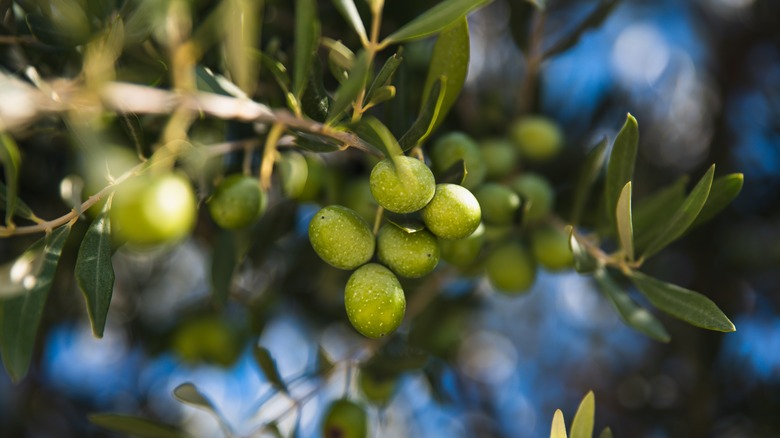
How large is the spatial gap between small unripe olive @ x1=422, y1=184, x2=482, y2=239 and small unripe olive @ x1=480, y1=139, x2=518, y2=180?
68 cm

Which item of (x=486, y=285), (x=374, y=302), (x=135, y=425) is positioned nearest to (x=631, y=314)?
(x=374, y=302)

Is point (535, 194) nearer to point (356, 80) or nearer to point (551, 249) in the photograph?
point (551, 249)

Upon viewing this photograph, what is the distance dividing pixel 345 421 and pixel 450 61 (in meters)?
0.99

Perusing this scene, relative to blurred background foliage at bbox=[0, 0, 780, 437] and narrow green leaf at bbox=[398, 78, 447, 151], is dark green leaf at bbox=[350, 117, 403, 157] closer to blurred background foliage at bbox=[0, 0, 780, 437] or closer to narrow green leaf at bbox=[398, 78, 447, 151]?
narrow green leaf at bbox=[398, 78, 447, 151]

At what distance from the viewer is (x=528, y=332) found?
4.17m

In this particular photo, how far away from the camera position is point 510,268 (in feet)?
6.25

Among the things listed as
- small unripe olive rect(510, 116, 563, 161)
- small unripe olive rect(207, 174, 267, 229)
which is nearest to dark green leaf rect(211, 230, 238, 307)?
small unripe olive rect(207, 174, 267, 229)

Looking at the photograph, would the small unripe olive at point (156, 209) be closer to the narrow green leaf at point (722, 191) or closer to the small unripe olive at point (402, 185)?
the small unripe olive at point (402, 185)

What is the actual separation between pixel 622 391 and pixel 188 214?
96.8 inches

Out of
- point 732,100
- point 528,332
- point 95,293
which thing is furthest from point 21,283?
point 528,332

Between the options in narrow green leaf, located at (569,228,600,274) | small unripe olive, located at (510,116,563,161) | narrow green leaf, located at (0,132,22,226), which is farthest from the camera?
small unripe olive, located at (510,116,563,161)

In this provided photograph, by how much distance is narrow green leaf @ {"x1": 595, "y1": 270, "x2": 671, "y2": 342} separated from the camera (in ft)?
4.91

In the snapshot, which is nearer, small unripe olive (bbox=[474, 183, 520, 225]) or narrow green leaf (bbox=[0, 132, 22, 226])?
narrow green leaf (bbox=[0, 132, 22, 226])

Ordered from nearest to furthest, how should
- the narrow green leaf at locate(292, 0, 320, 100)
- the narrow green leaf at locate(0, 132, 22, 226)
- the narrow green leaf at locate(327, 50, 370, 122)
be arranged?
the narrow green leaf at locate(0, 132, 22, 226) → the narrow green leaf at locate(327, 50, 370, 122) → the narrow green leaf at locate(292, 0, 320, 100)
